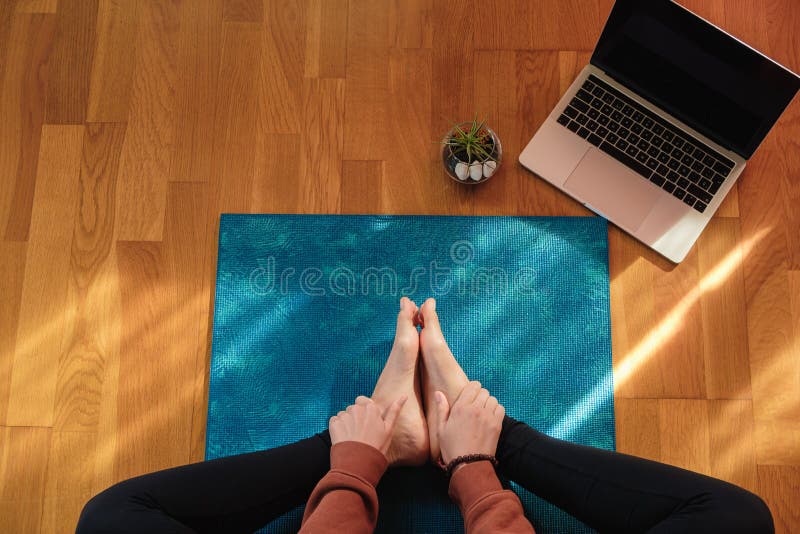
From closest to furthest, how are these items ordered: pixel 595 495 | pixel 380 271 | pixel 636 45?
pixel 595 495 → pixel 636 45 → pixel 380 271

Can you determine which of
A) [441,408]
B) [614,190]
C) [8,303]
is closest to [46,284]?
[8,303]

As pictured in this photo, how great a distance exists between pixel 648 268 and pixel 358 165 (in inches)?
25.1

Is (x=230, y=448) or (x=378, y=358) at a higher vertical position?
(x=378, y=358)

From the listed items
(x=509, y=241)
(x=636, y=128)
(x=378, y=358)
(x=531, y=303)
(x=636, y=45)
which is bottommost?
(x=378, y=358)

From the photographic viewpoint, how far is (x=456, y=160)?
1189 millimetres

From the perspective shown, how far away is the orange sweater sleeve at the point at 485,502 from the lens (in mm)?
962

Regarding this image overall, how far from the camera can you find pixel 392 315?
4.02ft

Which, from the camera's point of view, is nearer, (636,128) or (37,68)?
(636,128)

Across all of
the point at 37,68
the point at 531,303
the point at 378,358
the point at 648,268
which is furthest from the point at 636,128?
the point at 37,68

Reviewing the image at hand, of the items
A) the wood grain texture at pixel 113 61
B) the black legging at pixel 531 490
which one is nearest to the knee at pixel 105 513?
the black legging at pixel 531 490

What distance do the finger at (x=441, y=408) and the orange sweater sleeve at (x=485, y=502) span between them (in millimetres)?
101

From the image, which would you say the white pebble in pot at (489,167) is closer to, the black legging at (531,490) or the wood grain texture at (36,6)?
the black legging at (531,490)

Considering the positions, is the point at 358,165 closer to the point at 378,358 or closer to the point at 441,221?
the point at 441,221

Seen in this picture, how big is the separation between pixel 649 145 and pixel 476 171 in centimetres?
35
